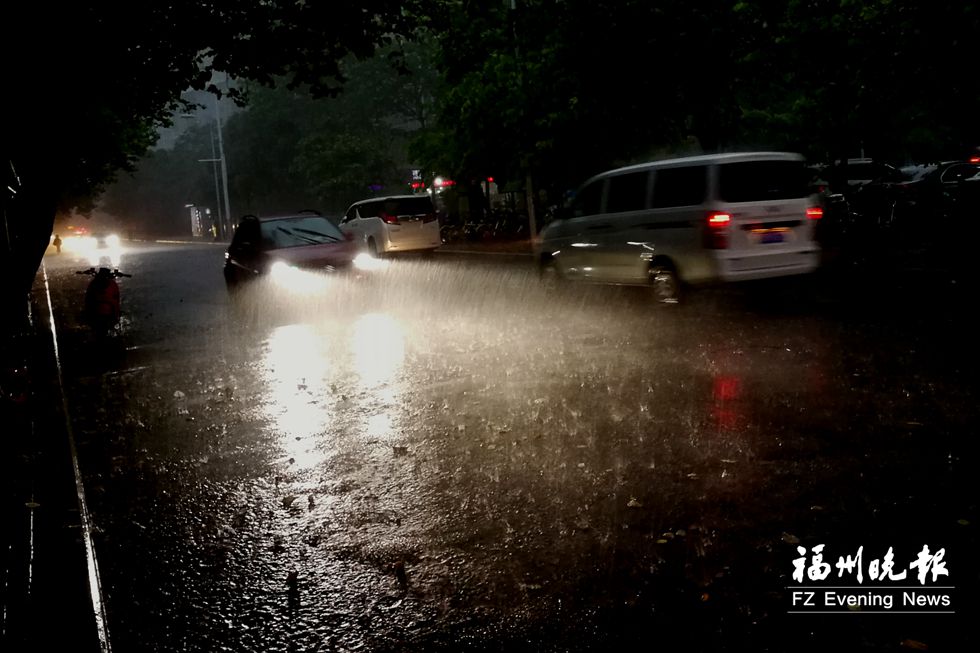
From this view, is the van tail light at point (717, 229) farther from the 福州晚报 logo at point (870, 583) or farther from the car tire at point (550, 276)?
the 福州晚报 logo at point (870, 583)

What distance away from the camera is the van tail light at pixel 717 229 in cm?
1199

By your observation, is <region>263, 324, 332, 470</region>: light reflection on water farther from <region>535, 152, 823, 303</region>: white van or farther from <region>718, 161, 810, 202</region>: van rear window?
<region>718, 161, 810, 202</region>: van rear window

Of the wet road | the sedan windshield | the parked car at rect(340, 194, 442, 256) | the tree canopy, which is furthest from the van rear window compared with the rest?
the parked car at rect(340, 194, 442, 256)

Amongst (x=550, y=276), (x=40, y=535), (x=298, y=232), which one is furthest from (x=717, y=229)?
(x=298, y=232)

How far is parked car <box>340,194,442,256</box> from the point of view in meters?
30.4

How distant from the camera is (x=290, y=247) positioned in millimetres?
17922

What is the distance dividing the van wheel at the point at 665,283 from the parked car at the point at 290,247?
739 cm

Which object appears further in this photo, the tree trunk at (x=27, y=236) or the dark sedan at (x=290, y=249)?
the dark sedan at (x=290, y=249)

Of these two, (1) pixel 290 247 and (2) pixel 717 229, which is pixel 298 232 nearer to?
(1) pixel 290 247

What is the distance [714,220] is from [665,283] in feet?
4.57

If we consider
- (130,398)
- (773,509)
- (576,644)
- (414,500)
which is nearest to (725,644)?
(576,644)

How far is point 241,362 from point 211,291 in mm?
11422

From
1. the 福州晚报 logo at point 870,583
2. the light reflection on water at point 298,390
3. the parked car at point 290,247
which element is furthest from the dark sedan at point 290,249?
the 福州晚报 logo at point 870,583

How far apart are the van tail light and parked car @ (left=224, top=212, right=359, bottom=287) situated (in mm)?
8598
